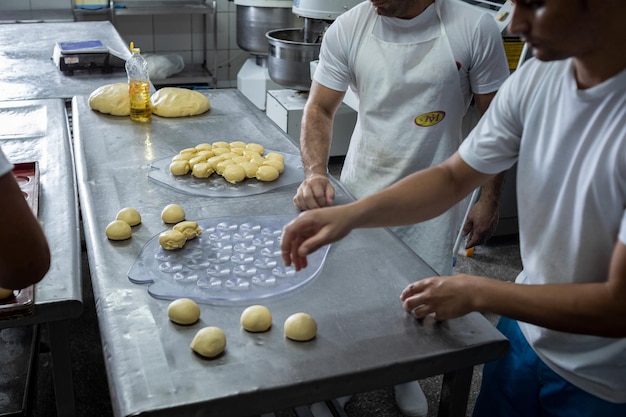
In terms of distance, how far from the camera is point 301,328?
1.20 metres

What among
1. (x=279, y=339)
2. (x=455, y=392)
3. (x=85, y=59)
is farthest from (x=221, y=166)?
(x=85, y=59)

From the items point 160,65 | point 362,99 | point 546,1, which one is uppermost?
point 546,1

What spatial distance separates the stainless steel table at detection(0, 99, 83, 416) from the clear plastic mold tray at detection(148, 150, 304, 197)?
26cm

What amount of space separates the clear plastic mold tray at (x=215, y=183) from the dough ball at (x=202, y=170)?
2 cm

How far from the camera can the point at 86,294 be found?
2873 millimetres

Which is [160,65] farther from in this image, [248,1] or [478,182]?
[478,182]

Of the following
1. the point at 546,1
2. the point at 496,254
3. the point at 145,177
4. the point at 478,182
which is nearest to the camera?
Result: the point at 546,1

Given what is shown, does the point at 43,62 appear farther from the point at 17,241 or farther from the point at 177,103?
the point at 17,241

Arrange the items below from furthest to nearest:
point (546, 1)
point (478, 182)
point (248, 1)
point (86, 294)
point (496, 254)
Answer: point (248, 1)
point (496, 254)
point (86, 294)
point (478, 182)
point (546, 1)

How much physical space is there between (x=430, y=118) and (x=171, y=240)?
86 centimetres

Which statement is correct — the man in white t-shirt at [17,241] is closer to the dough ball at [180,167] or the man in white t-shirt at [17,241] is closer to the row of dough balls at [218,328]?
the row of dough balls at [218,328]

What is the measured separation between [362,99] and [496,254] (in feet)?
5.71

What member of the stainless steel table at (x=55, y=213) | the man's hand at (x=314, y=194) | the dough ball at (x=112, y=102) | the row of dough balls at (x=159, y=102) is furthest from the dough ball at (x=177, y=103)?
the man's hand at (x=314, y=194)

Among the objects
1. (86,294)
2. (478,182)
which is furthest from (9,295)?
(86,294)
